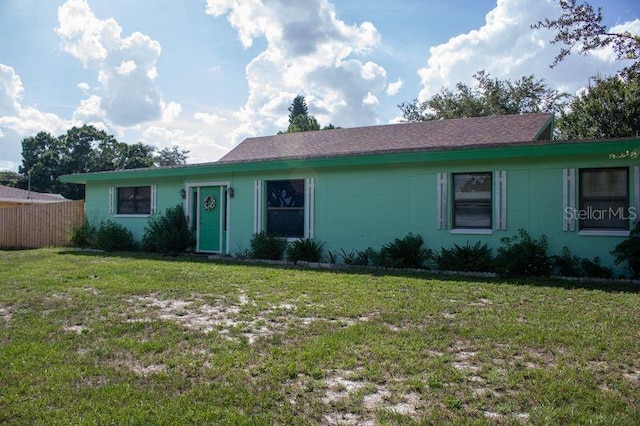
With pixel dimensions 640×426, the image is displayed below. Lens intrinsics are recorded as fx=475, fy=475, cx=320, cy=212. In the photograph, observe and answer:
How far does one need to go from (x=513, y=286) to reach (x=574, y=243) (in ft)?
7.52

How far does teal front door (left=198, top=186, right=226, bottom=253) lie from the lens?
13031mm

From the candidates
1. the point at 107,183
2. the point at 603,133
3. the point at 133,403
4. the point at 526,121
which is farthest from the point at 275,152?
the point at 603,133

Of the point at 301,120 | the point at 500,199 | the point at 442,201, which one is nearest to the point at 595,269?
the point at 500,199

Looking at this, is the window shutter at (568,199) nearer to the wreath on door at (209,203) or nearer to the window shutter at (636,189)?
the window shutter at (636,189)

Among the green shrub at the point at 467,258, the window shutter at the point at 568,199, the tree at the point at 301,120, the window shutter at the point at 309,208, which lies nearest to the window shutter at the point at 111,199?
the window shutter at the point at 309,208

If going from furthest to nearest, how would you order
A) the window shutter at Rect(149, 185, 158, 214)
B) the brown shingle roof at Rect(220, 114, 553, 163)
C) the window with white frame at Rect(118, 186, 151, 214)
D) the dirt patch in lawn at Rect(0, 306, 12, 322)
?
the window with white frame at Rect(118, 186, 151, 214)
the window shutter at Rect(149, 185, 158, 214)
the brown shingle roof at Rect(220, 114, 553, 163)
the dirt patch in lawn at Rect(0, 306, 12, 322)

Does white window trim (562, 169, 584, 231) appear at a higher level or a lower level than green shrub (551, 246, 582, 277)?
higher

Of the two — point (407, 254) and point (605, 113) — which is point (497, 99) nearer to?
point (605, 113)

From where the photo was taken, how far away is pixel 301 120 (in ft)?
167

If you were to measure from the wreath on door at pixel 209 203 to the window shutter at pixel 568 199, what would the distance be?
8611 mm

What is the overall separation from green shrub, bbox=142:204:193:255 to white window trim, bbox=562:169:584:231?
933 centimetres

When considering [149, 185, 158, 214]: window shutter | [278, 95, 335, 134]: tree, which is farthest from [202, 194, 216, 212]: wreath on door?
[278, 95, 335, 134]: tree

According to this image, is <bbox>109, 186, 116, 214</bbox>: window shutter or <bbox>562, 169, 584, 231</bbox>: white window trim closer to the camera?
<bbox>562, 169, 584, 231</bbox>: white window trim

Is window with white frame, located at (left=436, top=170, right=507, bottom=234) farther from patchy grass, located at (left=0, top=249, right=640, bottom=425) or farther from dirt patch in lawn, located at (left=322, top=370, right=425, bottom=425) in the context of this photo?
dirt patch in lawn, located at (left=322, top=370, right=425, bottom=425)
